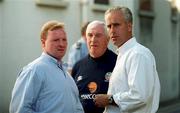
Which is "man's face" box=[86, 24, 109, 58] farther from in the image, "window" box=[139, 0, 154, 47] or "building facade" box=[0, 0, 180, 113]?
"window" box=[139, 0, 154, 47]

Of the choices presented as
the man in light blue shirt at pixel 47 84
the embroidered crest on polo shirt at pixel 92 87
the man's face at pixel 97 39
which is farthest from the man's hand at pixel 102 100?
the man's face at pixel 97 39

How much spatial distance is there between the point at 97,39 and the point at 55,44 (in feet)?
2.87

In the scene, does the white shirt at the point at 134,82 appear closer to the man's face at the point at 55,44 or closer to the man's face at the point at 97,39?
the man's face at the point at 55,44

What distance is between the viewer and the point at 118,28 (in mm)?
4840

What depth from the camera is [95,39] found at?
18.7ft

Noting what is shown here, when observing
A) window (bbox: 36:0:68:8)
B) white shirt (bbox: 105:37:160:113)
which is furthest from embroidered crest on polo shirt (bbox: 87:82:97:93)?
window (bbox: 36:0:68:8)

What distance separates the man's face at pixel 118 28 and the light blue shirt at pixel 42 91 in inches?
22.7

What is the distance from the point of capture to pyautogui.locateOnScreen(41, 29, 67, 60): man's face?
4.91m

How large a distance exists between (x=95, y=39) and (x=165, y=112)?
347 inches

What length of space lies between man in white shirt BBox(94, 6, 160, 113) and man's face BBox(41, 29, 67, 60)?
444 mm

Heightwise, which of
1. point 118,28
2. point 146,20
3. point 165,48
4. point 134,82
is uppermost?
point 118,28

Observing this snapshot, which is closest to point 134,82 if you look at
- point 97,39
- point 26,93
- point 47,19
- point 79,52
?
point 26,93

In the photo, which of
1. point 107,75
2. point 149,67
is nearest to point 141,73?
point 149,67

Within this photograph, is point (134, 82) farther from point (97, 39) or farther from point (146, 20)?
point (146, 20)
